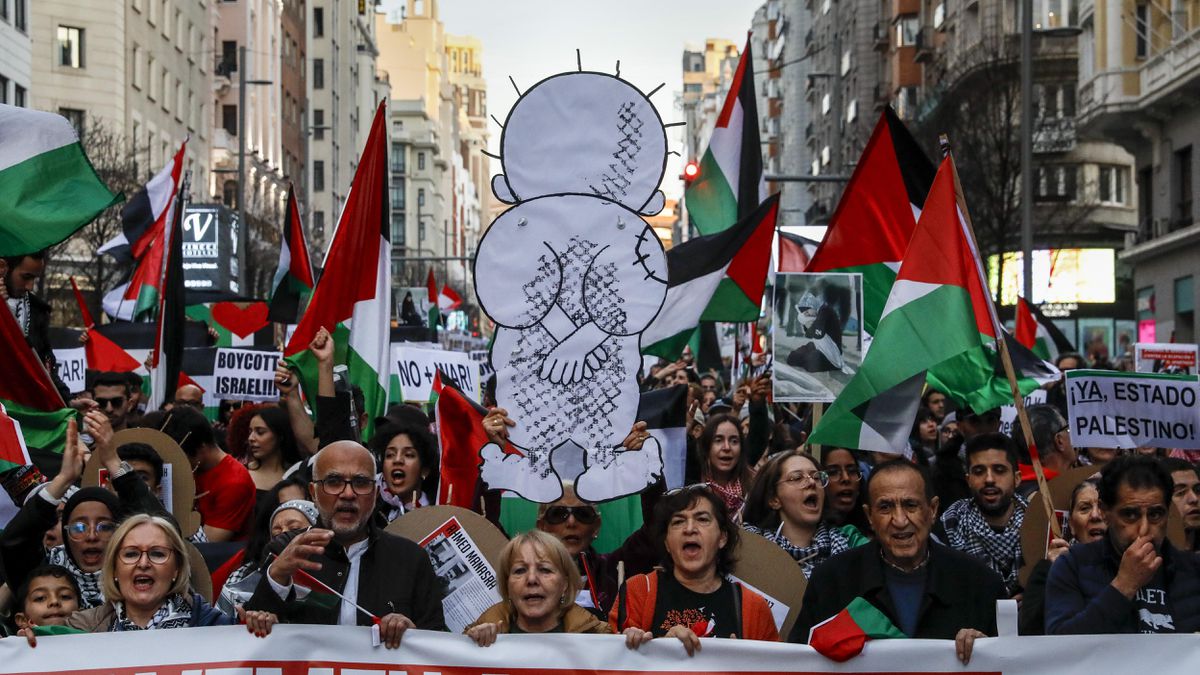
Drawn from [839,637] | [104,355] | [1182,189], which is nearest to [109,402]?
[104,355]

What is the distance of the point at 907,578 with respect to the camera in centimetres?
565

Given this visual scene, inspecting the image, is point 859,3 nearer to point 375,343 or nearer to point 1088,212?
point 1088,212

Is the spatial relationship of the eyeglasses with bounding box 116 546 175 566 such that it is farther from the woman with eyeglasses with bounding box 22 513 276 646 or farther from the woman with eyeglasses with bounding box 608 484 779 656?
the woman with eyeglasses with bounding box 608 484 779 656

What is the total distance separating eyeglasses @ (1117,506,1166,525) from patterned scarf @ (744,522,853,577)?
4.52ft

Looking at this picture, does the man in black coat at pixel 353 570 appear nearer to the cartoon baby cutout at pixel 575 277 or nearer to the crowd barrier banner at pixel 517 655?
the crowd barrier banner at pixel 517 655

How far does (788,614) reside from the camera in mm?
6141

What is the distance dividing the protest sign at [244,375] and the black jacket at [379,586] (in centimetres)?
663

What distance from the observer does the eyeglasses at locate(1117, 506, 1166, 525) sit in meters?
5.68

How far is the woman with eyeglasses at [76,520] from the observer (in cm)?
633

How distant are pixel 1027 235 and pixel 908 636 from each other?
55.7 ft

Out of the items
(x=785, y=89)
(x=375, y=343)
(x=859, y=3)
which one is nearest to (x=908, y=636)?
(x=375, y=343)

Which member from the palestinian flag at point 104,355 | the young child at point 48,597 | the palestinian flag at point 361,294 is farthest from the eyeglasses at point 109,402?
the young child at point 48,597

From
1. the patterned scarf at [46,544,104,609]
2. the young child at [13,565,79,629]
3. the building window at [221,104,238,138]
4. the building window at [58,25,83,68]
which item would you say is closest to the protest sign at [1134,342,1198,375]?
the patterned scarf at [46,544,104,609]

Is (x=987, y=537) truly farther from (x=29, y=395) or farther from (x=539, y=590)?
(x=29, y=395)
